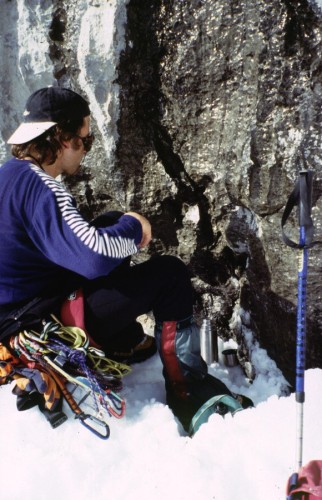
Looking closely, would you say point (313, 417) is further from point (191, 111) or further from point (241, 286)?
point (191, 111)

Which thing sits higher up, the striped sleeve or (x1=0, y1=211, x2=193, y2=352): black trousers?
the striped sleeve

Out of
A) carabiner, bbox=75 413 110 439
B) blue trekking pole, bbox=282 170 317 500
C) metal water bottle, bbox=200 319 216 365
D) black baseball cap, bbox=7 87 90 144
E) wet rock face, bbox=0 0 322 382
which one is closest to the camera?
blue trekking pole, bbox=282 170 317 500

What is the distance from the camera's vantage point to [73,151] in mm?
2926

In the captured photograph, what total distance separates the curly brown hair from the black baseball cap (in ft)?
0.11

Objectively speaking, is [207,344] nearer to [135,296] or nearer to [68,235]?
[135,296]

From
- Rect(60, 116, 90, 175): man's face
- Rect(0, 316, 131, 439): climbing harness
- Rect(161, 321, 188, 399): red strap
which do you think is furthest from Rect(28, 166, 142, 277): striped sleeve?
Rect(161, 321, 188, 399): red strap

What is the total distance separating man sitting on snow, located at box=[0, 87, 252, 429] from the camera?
8.01ft

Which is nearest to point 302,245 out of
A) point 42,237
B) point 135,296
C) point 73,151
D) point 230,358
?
point 135,296

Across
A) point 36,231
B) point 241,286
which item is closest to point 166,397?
point 241,286

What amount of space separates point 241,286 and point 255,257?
38 centimetres

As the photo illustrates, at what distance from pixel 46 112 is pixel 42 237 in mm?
802

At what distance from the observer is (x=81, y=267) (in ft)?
8.09

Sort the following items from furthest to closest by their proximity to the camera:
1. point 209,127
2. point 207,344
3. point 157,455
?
point 207,344, point 209,127, point 157,455

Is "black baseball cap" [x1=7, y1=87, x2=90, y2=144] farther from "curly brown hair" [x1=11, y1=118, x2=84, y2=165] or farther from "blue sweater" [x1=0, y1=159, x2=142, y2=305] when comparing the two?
"blue sweater" [x1=0, y1=159, x2=142, y2=305]
